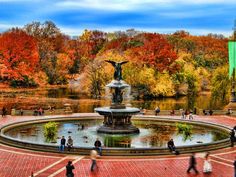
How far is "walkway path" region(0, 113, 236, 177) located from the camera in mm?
25562

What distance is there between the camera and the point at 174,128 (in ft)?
140

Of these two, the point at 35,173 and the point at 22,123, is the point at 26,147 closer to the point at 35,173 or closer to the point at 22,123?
the point at 35,173

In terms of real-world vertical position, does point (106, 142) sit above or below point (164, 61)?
below

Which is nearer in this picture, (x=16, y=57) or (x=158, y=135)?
(x=158, y=135)

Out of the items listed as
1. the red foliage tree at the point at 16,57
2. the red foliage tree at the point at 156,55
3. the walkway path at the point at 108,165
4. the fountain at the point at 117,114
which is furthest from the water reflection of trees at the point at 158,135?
the red foliage tree at the point at 16,57

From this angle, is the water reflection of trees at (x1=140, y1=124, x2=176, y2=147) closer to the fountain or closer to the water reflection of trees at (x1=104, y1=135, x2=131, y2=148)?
the water reflection of trees at (x1=104, y1=135, x2=131, y2=148)

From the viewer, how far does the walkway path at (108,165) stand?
25562 millimetres

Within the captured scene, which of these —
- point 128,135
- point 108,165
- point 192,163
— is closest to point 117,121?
point 128,135

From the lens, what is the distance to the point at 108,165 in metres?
27.5

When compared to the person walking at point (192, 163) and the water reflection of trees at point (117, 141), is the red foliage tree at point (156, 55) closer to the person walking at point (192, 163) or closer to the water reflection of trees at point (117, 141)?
the water reflection of trees at point (117, 141)

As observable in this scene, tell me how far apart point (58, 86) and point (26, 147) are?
78484 millimetres

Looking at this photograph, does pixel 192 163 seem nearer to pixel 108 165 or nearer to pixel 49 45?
pixel 108 165

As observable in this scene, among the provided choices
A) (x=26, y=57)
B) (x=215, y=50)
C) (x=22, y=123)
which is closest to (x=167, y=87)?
(x=26, y=57)

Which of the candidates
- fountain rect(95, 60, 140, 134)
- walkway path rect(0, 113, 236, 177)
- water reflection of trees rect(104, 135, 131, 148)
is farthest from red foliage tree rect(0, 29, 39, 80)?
walkway path rect(0, 113, 236, 177)
